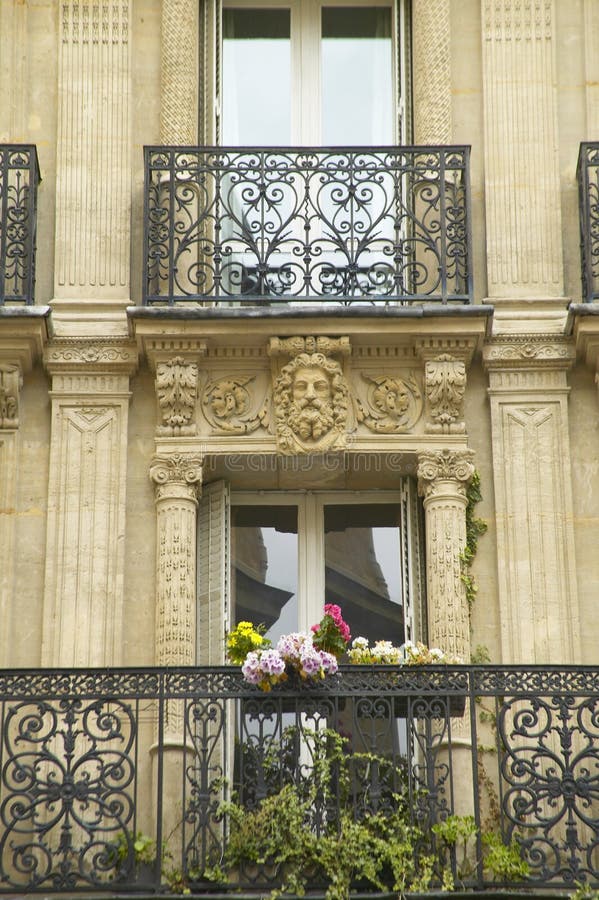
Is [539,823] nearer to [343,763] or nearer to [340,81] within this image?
[343,763]

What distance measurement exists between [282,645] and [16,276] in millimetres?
3121

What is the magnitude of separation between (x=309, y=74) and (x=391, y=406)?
8.40 ft

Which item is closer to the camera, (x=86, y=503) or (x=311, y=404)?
(x=86, y=503)

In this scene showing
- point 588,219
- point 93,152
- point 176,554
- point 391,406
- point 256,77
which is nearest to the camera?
point 176,554

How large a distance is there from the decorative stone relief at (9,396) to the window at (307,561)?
127 centimetres

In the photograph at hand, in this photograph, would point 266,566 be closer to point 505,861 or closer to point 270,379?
point 270,379

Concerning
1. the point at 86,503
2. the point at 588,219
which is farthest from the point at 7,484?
the point at 588,219

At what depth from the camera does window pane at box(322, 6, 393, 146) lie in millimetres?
13680

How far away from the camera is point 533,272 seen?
12.9 m

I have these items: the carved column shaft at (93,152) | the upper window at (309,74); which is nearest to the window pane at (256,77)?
the upper window at (309,74)

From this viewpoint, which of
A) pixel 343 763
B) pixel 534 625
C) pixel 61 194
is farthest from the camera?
pixel 61 194

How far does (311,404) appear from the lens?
1255 centimetres

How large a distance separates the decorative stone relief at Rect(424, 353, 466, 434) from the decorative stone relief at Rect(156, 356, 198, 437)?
1.43 metres

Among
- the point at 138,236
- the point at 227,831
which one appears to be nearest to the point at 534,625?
the point at 227,831
